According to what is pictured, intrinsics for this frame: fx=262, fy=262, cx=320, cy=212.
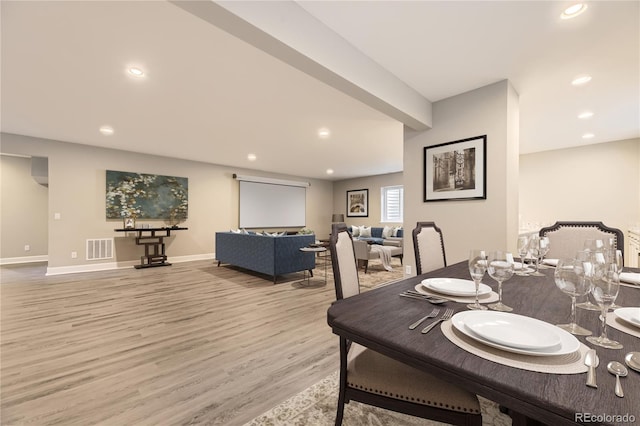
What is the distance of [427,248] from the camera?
6.28 feet

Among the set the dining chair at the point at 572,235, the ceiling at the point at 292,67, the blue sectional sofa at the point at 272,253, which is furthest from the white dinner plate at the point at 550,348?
the blue sectional sofa at the point at 272,253

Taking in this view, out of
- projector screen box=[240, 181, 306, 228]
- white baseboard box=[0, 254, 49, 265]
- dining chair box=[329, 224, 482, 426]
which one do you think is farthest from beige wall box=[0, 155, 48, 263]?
dining chair box=[329, 224, 482, 426]

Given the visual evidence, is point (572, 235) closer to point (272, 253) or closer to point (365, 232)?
point (272, 253)

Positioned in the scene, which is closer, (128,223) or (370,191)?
(128,223)

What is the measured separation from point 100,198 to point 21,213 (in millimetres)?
2716

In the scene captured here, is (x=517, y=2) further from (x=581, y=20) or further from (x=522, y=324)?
(x=522, y=324)

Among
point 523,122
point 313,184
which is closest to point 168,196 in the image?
point 313,184

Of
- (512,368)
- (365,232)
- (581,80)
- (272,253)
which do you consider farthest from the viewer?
(365,232)

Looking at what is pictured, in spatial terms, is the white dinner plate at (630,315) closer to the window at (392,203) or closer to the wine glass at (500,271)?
the wine glass at (500,271)

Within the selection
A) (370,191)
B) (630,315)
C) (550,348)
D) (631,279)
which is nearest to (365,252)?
(631,279)

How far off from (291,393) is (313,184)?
8.09m

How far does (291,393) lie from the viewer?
1.62 meters

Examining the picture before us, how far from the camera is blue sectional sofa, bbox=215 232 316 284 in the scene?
169 inches

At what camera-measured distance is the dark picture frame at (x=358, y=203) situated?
9.02 meters
